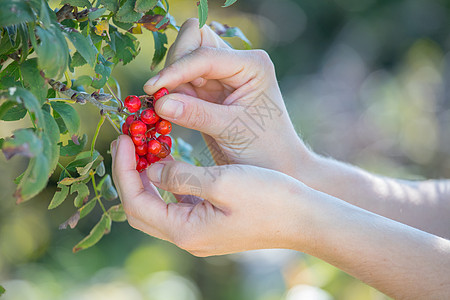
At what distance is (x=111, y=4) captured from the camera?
0.53 metres

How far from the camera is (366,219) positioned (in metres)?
0.67

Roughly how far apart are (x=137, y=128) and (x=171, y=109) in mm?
55

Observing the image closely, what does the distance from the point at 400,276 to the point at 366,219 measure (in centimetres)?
10

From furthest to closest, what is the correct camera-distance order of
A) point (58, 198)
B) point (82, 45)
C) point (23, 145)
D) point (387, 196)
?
1. point (387, 196)
2. point (58, 198)
3. point (82, 45)
4. point (23, 145)

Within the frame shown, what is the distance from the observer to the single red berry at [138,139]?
26.1 inches

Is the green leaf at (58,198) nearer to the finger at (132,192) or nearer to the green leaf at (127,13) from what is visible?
the finger at (132,192)

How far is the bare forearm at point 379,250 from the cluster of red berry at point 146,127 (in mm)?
238

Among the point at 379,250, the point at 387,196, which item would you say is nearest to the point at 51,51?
the point at 379,250

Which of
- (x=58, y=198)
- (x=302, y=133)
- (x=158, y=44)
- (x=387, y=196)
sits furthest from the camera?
(x=302, y=133)

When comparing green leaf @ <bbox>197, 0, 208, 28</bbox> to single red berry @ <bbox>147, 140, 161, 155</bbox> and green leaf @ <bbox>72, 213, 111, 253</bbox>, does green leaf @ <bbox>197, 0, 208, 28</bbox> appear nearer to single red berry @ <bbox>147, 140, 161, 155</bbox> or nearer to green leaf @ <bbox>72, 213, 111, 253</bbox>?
single red berry @ <bbox>147, 140, 161, 155</bbox>

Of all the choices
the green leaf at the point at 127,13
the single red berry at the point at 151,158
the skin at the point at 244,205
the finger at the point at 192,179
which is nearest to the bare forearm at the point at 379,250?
the skin at the point at 244,205

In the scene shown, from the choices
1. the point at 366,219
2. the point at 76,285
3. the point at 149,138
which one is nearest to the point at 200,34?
the point at 149,138

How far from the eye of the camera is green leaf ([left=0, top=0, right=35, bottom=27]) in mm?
368

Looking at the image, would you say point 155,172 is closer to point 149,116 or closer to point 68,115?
point 149,116
